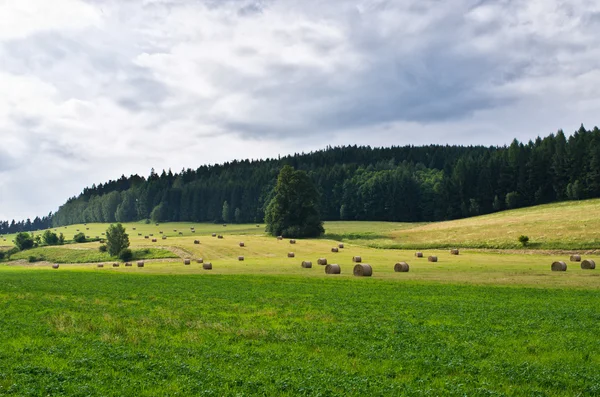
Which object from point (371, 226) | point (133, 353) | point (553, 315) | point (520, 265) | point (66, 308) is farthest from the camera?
point (371, 226)

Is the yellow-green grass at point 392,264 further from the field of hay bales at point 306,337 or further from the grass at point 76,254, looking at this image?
the grass at point 76,254

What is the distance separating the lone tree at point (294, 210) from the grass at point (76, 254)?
30.2 metres

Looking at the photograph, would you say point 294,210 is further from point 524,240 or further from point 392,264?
point 392,264

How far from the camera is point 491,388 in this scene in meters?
13.5

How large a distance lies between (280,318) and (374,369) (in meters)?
9.28

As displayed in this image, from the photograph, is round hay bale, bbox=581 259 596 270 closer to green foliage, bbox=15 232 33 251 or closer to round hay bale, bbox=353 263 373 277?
round hay bale, bbox=353 263 373 277

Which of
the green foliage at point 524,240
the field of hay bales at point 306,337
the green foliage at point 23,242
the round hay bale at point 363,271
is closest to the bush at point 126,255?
the green foliage at point 23,242

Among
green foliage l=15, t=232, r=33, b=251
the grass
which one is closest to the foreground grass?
the grass

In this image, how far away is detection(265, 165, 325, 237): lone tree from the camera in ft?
374

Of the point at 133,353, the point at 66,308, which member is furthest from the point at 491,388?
the point at 66,308

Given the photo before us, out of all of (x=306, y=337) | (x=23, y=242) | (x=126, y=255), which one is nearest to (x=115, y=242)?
(x=126, y=255)

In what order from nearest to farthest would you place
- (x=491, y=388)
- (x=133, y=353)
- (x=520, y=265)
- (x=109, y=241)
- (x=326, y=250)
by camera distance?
(x=491, y=388)
(x=133, y=353)
(x=520, y=265)
(x=326, y=250)
(x=109, y=241)

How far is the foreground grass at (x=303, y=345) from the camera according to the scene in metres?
13.7

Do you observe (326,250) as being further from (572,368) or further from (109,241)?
(572,368)
